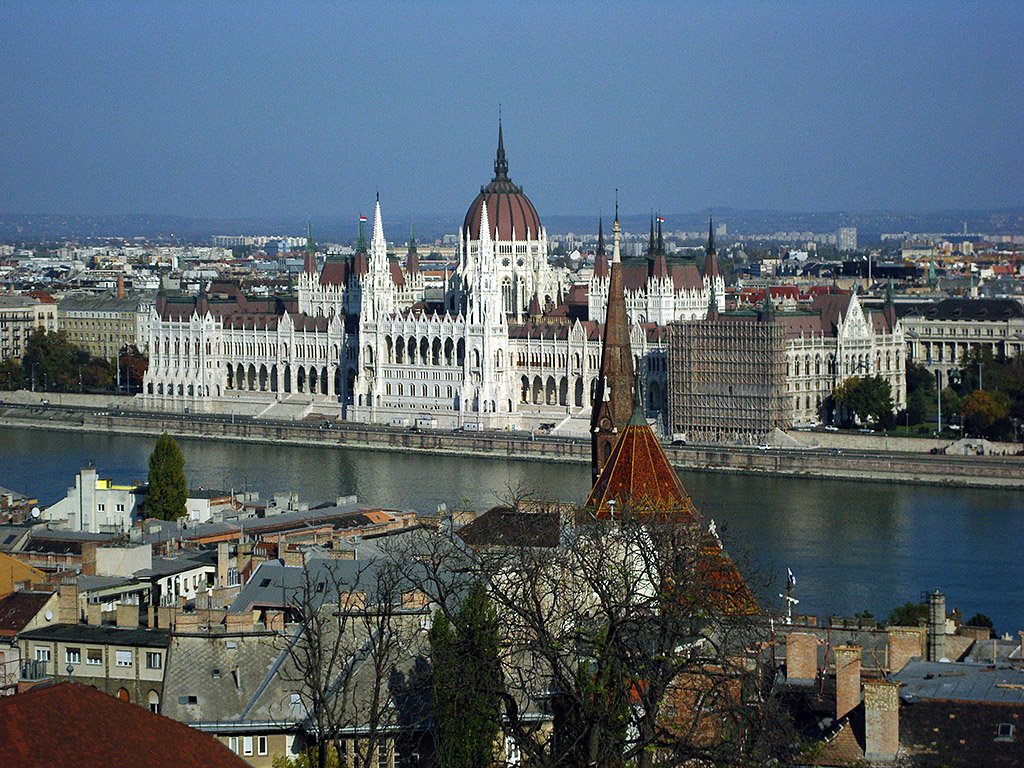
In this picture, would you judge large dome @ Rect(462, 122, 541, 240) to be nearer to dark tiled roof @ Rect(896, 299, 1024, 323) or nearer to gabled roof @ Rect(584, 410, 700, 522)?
dark tiled roof @ Rect(896, 299, 1024, 323)

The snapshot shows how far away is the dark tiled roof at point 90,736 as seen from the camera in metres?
12.1

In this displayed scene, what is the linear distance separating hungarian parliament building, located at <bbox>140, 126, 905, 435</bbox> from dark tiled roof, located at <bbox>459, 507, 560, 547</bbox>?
36.0m

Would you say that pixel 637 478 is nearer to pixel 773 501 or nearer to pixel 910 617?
pixel 910 617

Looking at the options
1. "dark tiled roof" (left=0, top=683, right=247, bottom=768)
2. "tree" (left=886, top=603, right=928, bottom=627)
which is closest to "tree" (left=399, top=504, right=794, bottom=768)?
"dark tiled roof" (left=0, top=683, right=247, bottom=768)

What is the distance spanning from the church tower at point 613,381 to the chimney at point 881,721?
18036 mm

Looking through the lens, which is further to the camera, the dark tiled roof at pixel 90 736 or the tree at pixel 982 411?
the tree at pixel 982 411

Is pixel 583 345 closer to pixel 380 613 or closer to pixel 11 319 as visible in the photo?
pixel 11 319

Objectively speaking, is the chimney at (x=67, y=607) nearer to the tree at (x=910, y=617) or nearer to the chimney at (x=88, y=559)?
the chimney at (x=88, y=559)

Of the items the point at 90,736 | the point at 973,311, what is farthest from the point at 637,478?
the point at 973,311

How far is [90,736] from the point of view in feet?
41.3

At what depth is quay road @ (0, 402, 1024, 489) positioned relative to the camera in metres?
52.5

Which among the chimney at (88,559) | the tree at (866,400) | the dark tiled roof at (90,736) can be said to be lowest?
the chimney at (88,559)

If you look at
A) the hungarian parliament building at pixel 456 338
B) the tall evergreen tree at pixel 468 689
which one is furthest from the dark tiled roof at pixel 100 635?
the hungarian parliament building at pixel 456 338

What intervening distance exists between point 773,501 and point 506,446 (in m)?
13.2
